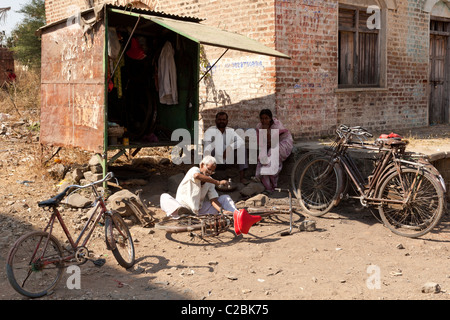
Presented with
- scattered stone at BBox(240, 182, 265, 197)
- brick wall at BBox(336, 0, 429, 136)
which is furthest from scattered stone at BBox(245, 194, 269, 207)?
brick wall at BBox(336, 0, 429, 136)

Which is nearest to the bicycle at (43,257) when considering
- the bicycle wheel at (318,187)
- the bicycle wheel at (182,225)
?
the bicycle wheel at (182,225)

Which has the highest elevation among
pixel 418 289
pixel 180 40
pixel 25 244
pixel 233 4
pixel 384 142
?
pixel 233 4

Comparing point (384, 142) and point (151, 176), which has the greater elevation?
point (384, 142)

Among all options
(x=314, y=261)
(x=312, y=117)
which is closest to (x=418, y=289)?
(x=314, y=261)

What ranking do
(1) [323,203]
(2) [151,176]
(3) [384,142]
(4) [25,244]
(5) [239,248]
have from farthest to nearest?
1. (2) [151,176]
2. (1) [323,203]
3. (3) [384,142]
4. (5) [239,248]
5. (4) [25,244]

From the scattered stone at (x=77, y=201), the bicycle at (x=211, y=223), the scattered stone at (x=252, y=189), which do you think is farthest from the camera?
the scattered stone at (x=252, y=189)

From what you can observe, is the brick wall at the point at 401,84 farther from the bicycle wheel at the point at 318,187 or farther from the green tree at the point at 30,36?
the green tree at the point at 30,36

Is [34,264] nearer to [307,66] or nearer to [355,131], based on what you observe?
[355,131]

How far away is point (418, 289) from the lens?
15.3 feet

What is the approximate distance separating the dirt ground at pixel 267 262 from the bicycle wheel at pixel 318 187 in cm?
21

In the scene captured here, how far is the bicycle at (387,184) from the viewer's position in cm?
621

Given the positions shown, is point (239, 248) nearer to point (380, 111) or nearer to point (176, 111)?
point (176, 111)

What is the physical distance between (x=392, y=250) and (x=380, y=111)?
5.73 m

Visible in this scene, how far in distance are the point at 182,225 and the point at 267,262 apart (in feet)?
4.35
